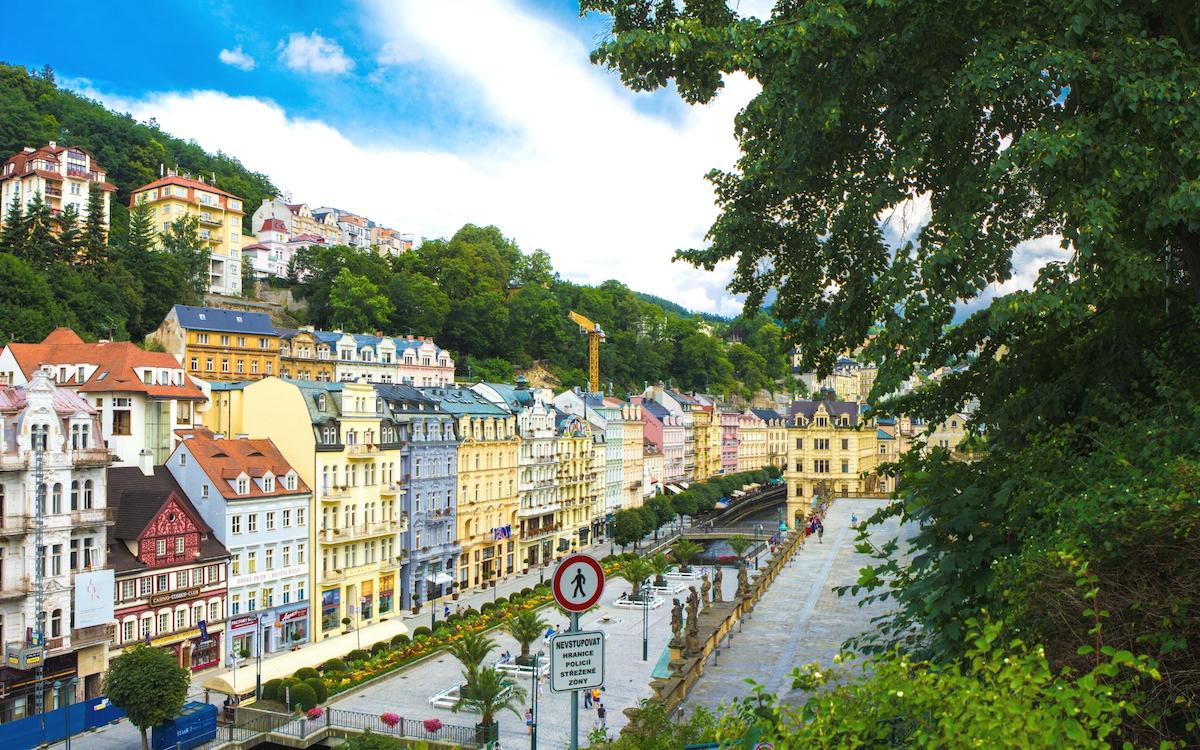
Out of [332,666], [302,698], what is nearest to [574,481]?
[332,666]

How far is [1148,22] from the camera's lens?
31.6ft

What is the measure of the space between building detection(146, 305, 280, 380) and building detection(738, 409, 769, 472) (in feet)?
207

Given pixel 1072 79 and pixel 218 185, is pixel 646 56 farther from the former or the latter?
pixel 218 185

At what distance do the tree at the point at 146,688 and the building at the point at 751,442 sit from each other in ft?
332

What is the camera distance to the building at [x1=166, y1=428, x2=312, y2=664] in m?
42.4

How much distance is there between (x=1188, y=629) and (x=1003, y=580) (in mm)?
1621

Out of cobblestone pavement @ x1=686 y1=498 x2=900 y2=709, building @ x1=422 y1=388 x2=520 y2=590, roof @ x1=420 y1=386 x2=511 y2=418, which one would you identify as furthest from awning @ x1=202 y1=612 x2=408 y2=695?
roof @ x1=420 y1=386 x2=511 y2=418

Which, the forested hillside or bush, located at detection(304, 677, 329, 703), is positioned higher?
the forested hillside

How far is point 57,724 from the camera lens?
31.3m

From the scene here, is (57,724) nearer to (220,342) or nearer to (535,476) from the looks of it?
(535,476)

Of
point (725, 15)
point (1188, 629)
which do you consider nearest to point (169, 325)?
point (725, 15)

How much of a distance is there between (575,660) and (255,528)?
3903 cm

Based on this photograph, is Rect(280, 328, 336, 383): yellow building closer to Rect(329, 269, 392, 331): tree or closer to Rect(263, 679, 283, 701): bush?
Rect(329, 269, 392, 331): tree

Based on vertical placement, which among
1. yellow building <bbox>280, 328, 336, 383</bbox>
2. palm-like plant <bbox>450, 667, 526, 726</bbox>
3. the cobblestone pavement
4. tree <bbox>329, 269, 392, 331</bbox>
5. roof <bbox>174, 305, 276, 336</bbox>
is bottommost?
palm-like plant <bbox>450, 667, 526, 726</bbox>
